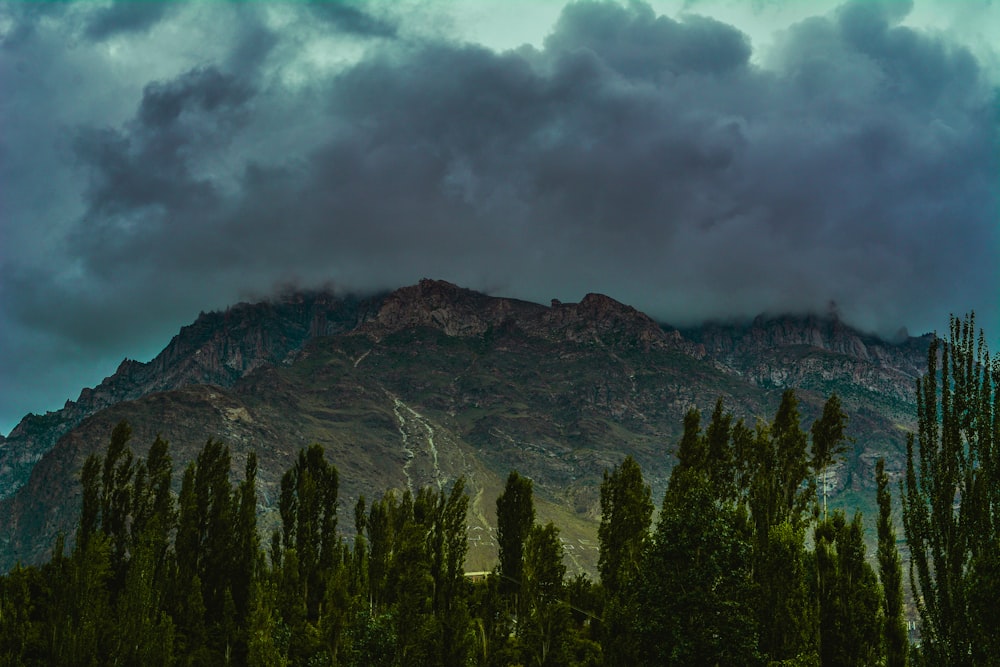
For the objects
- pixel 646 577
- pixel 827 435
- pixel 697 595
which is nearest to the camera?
pixel 697 595

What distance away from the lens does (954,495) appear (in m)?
32.1

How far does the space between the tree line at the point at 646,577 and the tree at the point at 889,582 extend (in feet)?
0.46

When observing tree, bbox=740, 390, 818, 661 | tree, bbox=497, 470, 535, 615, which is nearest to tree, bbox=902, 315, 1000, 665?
tree, bbox=740, 390, 818, 661

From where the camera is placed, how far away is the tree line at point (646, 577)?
32.1 meters

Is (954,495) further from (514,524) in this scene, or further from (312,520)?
(312,520)

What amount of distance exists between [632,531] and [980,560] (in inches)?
1251

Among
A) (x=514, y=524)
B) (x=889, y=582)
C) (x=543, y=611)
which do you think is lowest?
(x=543, y=611)

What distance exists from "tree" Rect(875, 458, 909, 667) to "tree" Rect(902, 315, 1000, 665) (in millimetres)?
8350

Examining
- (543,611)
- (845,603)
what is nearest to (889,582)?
(845,603)

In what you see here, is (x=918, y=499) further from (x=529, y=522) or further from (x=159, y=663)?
(x=529, y=522)

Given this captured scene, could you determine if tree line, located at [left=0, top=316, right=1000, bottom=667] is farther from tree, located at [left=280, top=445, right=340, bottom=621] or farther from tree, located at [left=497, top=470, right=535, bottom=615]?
tree, located at [left=280, top=445, right=340, bottom=621]

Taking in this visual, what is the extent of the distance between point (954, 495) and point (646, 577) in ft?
44.9

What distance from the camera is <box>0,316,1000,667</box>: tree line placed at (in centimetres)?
3212

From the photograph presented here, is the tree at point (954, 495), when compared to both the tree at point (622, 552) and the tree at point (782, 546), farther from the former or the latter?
the tree at point (622, 552)
